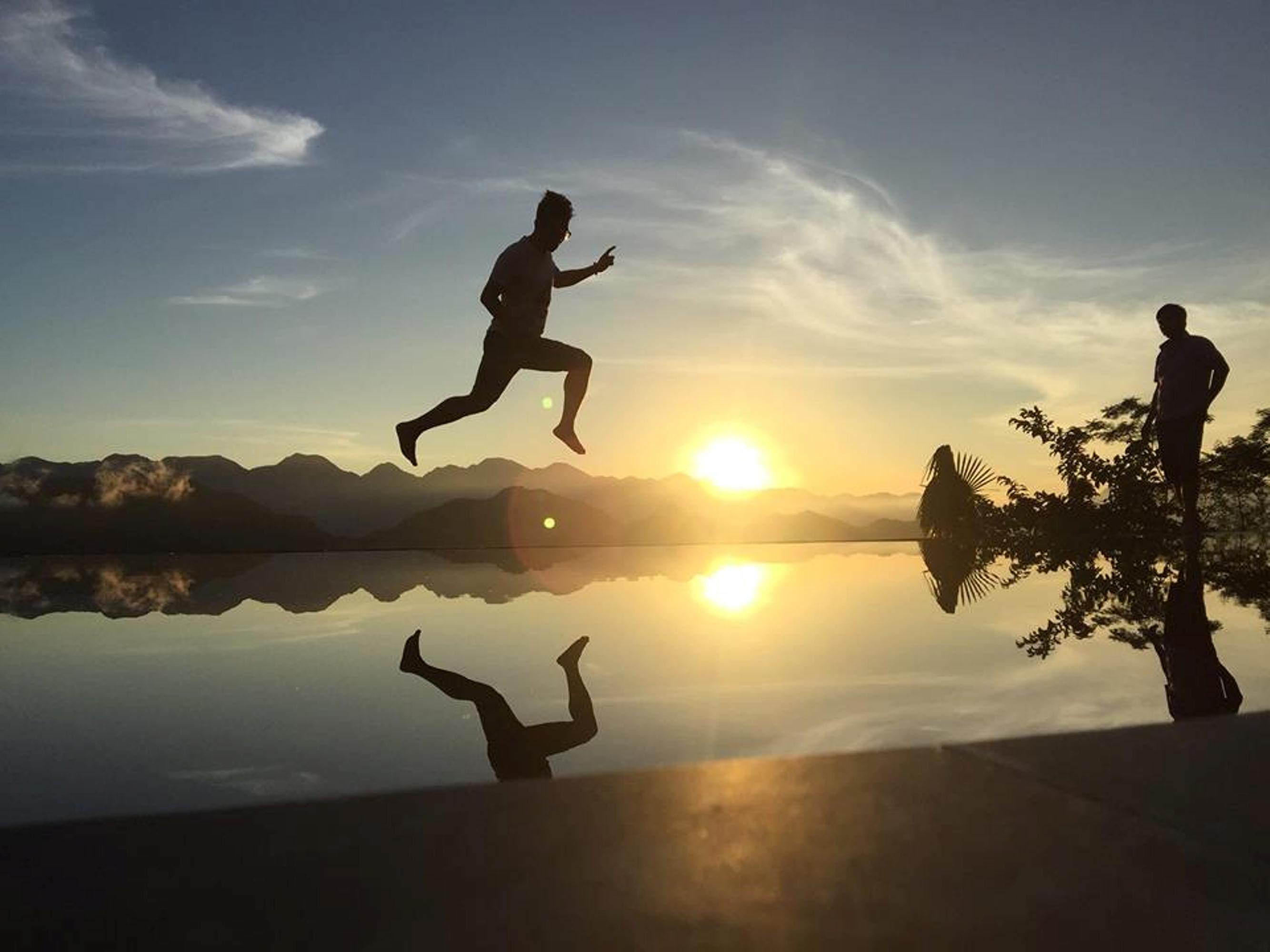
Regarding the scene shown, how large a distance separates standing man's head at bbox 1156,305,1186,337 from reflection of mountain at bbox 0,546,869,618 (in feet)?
18.5

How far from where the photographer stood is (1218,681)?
265 centimetres

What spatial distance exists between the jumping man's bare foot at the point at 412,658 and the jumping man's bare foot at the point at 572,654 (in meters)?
0.53

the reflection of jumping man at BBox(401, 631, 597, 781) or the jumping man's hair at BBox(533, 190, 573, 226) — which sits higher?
the jumping man's hair at BBox(533, 190, 573, 226)

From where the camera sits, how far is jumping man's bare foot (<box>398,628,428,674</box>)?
337cm

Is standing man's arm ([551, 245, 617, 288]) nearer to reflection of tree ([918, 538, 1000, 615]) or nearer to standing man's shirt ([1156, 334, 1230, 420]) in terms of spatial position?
reflection of tree ([918, 538, 1000, 615])

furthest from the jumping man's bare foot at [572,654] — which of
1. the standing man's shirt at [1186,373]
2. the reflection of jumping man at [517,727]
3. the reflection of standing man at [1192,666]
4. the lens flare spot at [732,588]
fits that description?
the standing man's shirt at [1186,373]

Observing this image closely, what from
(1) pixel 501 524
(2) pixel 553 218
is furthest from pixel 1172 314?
(1) pixel 501 524

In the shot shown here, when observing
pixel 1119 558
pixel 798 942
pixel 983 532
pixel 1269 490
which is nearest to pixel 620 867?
Answer: pixel 798 942

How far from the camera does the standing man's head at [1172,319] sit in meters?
9.55

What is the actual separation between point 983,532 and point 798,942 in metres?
17.4

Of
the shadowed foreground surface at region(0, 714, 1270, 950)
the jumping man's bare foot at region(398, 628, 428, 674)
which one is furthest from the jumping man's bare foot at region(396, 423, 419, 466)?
the shadowed foreground surface at region(0, 714, 1270, 950)

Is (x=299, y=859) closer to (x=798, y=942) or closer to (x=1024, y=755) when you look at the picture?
(x=798, y=942)

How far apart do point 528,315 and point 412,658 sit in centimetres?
348

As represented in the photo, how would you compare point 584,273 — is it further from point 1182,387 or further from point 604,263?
point 1182,387
